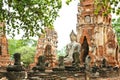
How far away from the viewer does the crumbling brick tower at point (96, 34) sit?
2302 centimetres

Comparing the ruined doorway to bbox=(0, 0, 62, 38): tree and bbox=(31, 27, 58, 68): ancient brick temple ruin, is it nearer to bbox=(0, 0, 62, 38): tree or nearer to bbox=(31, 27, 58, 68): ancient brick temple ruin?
bbox=(31, 27, 58, 68): ancient brick temple ruin

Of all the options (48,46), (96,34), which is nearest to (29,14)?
(96,34)

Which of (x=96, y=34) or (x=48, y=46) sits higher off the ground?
(x=96, y=34)

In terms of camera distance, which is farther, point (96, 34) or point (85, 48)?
point (85, 48)

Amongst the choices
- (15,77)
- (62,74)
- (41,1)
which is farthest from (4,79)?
(62,74)

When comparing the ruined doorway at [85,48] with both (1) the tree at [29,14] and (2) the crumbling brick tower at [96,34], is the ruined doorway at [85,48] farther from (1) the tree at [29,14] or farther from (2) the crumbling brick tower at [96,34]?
(1) the tree at [29,14]

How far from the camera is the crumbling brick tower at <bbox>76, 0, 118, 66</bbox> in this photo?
906 inches

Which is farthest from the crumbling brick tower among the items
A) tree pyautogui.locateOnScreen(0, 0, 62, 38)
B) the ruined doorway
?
tree pyautogui.locateOnScreen(0, 0, 62, 38)

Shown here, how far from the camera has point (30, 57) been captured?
44.4 meters

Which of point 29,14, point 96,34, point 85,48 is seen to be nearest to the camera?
point 29,14

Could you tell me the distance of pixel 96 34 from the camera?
23234 millimetres

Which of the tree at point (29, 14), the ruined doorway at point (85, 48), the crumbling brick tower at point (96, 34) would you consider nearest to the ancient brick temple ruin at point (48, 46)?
the ruined doorway at point (85, 48)

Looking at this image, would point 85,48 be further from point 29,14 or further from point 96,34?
point 29,14

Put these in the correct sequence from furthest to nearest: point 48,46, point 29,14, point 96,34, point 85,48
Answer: point 48,46
point 85,48
point 96,34
point 29,14
